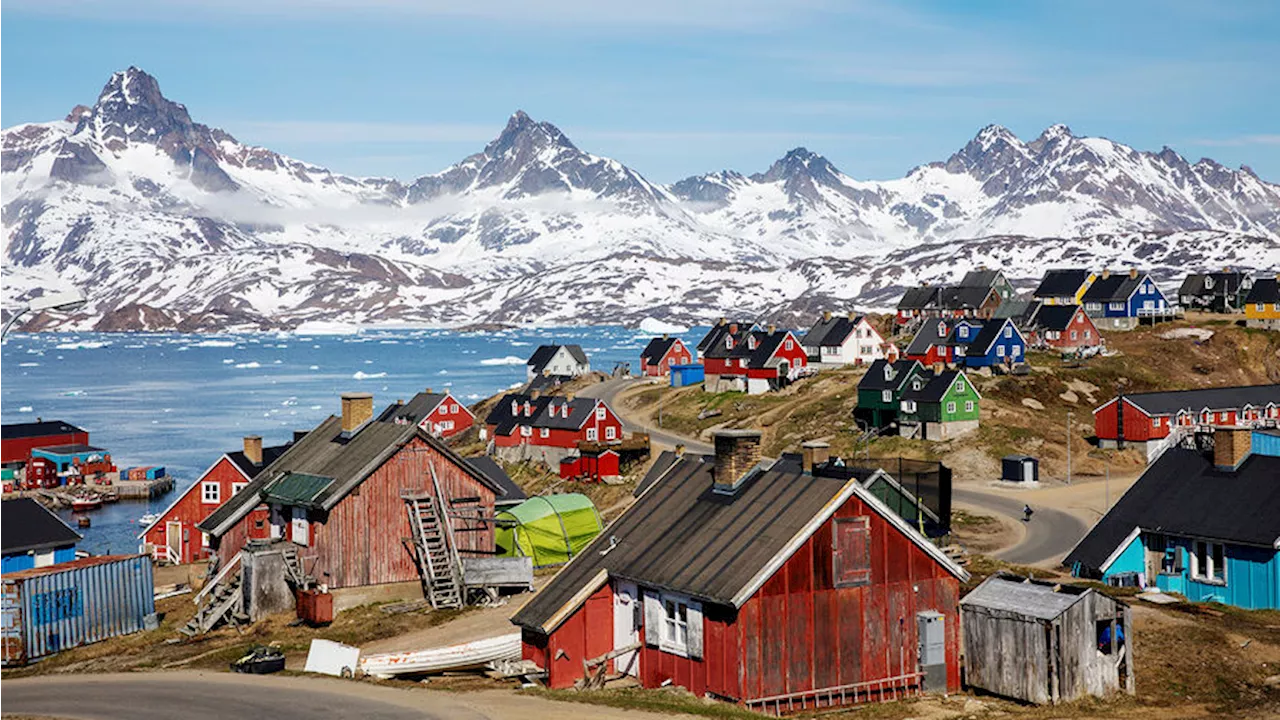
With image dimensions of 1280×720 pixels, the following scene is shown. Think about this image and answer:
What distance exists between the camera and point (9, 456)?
113m

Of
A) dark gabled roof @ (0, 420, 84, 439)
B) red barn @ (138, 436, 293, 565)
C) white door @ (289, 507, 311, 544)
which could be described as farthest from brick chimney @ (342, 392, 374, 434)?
dark gabled roof @ (0, 420, 84, 439)

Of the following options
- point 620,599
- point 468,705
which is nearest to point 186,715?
point 468,705

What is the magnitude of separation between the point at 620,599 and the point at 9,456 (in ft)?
305

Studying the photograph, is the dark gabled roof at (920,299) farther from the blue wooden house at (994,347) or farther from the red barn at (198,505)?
the red barn at (198,505)

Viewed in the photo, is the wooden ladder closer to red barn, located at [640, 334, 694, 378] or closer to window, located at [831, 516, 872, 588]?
window, located at [831, 516, 872, 588]

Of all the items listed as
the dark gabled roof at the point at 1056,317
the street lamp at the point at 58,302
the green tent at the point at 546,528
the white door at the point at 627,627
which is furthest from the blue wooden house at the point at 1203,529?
the dark gabled roof at the point at 1056,317

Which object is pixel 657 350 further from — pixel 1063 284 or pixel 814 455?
pixel 814 455

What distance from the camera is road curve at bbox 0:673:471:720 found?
1112 inches

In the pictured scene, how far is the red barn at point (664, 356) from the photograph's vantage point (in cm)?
15338

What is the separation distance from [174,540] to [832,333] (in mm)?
75615

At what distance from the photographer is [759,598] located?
1217 inches

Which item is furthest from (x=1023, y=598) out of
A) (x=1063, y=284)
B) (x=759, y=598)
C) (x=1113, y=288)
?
(x=1063, y=284)

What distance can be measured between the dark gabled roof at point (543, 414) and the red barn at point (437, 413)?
27.2 ft

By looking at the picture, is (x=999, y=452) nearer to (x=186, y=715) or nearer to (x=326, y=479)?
(x=326, y=479)
